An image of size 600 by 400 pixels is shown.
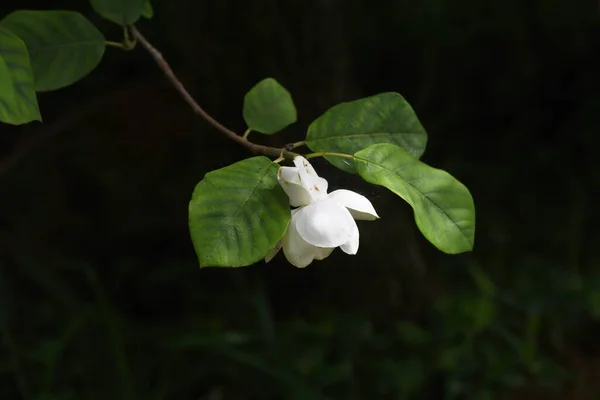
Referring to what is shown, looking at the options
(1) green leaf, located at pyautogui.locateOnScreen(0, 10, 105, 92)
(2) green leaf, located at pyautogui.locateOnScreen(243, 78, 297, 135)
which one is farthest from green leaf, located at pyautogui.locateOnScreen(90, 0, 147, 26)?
(2) green leaf, located at pyautogui.locateOnScreen(243, 78, 297, 135)

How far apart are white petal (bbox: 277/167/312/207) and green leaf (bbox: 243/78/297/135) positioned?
18 cm

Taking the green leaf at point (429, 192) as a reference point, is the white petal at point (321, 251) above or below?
below

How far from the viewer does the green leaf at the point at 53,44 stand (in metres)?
0.78

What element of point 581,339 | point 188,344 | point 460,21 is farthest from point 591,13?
point 188,344

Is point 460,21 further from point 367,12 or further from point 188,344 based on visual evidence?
point 188,344

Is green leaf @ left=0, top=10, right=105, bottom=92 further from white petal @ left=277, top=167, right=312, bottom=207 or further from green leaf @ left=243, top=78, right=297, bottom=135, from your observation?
white petal @ left=277, top=167, right=312, bottom=207

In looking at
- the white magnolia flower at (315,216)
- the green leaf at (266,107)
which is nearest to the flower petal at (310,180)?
the white magnolia flower at (315,216)

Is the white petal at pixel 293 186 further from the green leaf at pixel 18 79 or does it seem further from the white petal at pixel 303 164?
the green leaf at pixel 18 79

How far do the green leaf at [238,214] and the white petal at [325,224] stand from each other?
1 centimetres

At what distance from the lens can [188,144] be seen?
232cm

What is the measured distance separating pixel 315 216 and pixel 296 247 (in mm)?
35

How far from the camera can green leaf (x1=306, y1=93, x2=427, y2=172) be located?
699 millimetres

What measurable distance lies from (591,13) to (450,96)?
1.72 feet

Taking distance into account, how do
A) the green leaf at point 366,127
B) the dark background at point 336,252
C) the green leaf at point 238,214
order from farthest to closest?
the dark background at point 336,252 → the green leaf at point 366,127 → the green leaf at point 238,214
